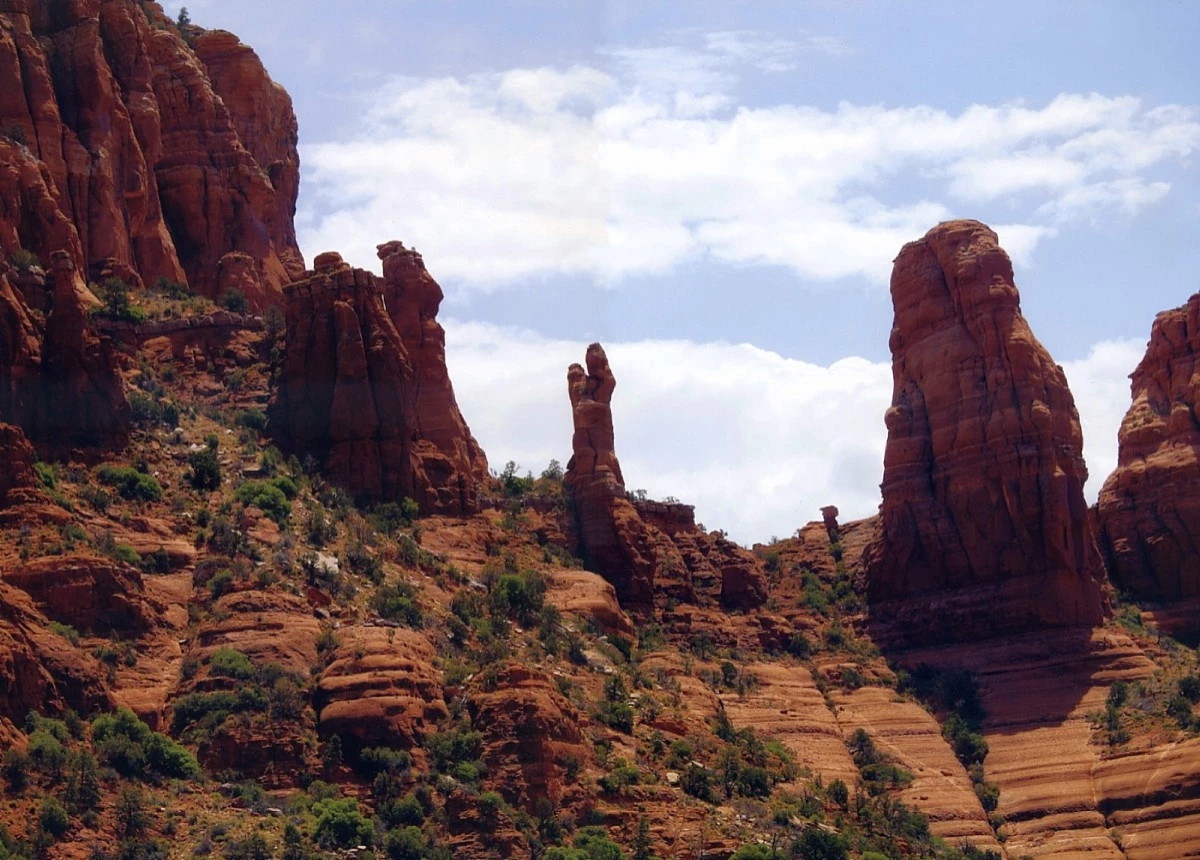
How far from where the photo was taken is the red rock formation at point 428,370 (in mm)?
108312

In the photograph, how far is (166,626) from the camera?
8619 cm

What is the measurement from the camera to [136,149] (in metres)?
115

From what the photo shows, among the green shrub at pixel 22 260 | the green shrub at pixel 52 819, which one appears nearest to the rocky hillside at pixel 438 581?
the green shrub at pixel 52 819

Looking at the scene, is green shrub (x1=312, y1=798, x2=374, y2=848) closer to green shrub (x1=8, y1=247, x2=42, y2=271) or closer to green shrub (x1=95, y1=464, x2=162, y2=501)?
green shrub (x1=95, y1=464, x2=162, y2=501)

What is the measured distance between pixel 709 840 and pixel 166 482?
2295 cm

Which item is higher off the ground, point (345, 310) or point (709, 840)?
point (345, 310)

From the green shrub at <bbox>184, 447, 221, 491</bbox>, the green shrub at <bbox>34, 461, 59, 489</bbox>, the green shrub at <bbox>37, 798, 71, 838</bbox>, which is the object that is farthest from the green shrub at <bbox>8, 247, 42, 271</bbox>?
the green shrub at <bbox>37, 798, 71, 838</bbox>

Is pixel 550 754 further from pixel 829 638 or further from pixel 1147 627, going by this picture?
pixel 1147 627

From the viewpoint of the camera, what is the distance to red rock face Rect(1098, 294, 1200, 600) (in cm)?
12412

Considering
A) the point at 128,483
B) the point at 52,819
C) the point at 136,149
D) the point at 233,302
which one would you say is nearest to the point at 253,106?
the point at 136,149

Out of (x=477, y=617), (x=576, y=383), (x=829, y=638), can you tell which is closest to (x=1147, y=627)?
(x=829, y=638)

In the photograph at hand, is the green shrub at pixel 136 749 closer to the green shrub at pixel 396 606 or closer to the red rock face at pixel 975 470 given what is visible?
the green shrub at pixel 396 606

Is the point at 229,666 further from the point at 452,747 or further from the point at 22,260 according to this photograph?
the point at 22,260

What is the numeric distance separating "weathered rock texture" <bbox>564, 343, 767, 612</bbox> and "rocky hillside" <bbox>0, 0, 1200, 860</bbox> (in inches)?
6.0
